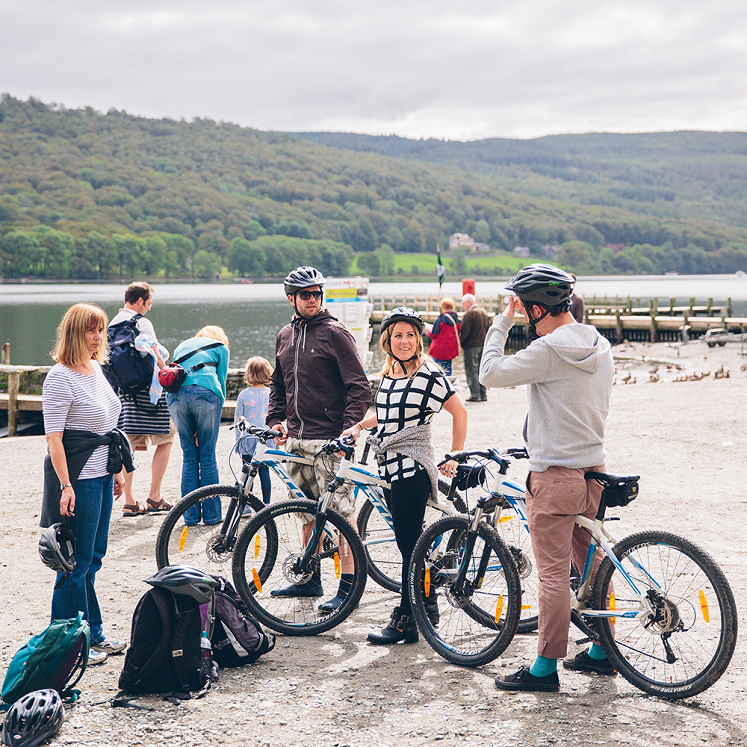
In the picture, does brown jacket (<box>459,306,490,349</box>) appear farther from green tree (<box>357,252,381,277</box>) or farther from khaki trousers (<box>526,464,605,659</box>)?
green tree (<box>357,252,381,277</box>)

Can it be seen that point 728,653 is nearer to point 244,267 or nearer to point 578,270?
point 244,267

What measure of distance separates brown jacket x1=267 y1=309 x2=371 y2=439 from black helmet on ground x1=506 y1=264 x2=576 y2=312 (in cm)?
151

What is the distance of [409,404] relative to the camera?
4273 millimetres

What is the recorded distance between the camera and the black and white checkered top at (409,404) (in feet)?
14.0

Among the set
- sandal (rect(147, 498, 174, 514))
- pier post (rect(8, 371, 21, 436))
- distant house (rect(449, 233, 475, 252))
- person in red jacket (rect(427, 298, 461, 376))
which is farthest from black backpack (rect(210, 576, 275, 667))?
distant house (rect(449, 233, 475, 252))

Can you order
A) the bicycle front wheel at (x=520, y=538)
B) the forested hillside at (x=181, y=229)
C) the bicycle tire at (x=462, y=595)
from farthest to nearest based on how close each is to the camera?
the forested hillside at (x=181, y=229) → the bicycle front wheel at (x=520, y=538) → the bicycle tire at (x=462, y=595)

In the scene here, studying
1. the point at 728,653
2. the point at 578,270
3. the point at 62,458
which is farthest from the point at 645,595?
the point at 578,270

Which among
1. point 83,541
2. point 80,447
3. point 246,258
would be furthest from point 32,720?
point 246,258

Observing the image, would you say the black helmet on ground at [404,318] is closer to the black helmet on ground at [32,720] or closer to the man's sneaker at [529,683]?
the man's sneaker at [529,683]

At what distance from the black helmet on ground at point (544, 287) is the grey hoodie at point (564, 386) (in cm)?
Answer: 12

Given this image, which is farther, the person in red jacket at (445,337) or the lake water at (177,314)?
the lake water at (177,314)

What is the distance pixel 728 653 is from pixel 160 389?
490 centimetres

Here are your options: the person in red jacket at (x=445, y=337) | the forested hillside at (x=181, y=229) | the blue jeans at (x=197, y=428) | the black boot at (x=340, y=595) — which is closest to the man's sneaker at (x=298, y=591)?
the black boot at (x=340, y=595)

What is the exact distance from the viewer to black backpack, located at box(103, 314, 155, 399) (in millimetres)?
6789
